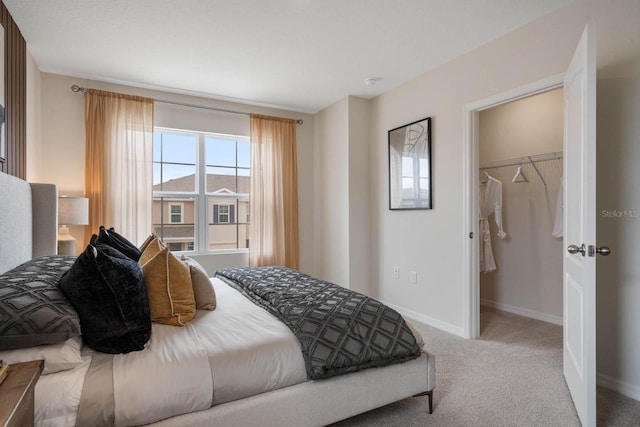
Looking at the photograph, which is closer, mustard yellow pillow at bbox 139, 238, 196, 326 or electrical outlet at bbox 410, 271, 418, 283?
mustard yellow pillow at bbox 139, 238, 196, 326

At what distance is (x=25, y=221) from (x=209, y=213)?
2062 millimetres

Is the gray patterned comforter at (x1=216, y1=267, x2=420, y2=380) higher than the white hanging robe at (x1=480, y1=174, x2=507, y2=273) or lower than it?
lower

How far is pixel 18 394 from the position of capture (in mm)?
899

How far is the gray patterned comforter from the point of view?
1613 millimetres

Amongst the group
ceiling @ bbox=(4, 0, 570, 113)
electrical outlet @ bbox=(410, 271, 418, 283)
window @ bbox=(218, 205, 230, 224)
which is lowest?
electrical outlet @ bbox=(410, 271, 418, 283)

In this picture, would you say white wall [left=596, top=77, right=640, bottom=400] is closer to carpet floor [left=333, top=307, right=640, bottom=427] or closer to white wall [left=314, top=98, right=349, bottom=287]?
carpet floor [left=333, top=307, right=640, bottom=427]

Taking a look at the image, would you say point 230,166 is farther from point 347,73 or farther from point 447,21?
point 447,21

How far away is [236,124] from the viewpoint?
4.32m

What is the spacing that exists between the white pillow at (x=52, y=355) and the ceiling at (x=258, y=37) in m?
2.12

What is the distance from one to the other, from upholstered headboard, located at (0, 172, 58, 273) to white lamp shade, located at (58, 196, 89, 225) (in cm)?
31

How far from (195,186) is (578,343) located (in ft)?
12.4

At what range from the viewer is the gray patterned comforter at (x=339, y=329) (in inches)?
63.5

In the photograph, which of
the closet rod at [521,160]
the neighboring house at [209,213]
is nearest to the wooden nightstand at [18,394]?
the neighboring house at [209,213]

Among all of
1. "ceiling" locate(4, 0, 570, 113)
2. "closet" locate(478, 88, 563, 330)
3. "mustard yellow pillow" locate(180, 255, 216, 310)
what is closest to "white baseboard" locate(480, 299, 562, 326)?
"closet" locate(478, 88, 563, 330)
